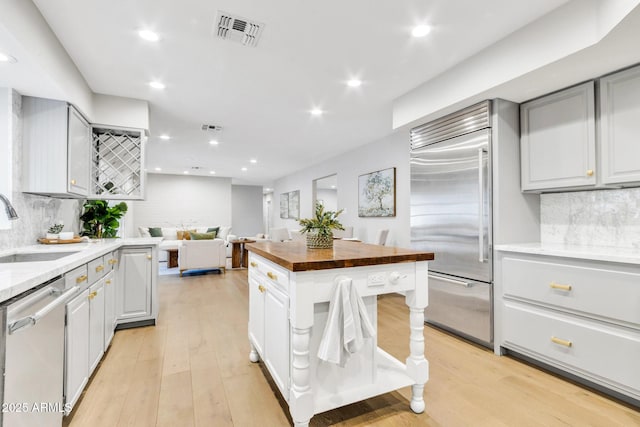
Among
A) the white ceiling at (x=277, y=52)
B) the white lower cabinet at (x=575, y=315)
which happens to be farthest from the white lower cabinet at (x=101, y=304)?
the white lower cabinet at (x=575, y=315)

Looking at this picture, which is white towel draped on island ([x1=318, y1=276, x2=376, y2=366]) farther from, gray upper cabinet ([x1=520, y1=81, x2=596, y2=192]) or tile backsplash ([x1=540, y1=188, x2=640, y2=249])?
tile backsplash ([x1=540, y1=188, x2=640, y2=249])

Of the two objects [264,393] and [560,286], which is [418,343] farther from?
[560,286]

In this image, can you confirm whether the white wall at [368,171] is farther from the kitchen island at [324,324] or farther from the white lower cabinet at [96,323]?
the white lower cabinet at [96,323]

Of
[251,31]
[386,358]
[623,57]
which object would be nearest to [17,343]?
[386,358]

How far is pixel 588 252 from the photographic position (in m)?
2.07

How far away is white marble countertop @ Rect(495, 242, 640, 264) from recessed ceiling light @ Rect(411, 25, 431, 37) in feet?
5.93

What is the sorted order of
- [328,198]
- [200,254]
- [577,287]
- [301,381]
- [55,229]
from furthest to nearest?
[328,198] → [200,254] → [55,229] → [577,287] → [301,381]

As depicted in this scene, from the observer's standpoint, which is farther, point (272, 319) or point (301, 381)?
point (272, 319)

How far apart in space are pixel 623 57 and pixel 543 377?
223 cm

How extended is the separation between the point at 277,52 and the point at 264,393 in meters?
2.54

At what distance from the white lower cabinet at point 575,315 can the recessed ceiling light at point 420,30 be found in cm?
187

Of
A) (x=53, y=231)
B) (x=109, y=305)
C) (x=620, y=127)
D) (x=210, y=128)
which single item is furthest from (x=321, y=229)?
(x=210, y=128)

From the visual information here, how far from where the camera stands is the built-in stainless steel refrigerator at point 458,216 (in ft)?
8.65

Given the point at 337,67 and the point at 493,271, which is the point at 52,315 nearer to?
the point at 337,67
